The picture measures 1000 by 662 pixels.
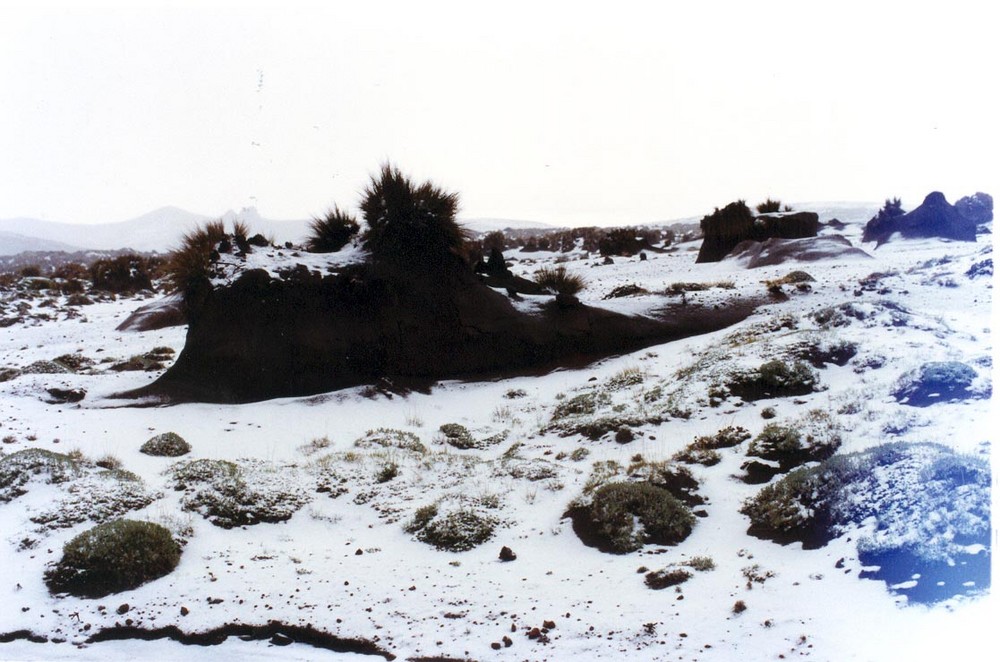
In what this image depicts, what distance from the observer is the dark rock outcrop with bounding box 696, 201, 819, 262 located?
2356 centimetres

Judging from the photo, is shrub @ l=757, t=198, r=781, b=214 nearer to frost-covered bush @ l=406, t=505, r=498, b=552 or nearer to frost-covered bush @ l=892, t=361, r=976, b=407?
frost-covered bush @ l=892, t=361, r=976, b=407

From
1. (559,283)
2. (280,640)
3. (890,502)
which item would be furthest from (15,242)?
(890,502)

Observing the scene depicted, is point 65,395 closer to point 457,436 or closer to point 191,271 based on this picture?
point 191,271

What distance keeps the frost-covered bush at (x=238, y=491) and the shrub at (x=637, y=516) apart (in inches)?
136

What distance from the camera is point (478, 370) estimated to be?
12.7 m

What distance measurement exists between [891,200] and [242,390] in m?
24.5

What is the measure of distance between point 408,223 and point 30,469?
23.4ft

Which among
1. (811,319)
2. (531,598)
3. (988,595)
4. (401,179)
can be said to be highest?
(401,179)

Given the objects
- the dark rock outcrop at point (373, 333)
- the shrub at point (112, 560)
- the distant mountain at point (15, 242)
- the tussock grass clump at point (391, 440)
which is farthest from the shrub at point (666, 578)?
the distant mountain at point (15, 242)

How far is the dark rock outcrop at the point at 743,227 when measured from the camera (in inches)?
928

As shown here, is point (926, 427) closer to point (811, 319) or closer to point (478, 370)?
point (811, 319)

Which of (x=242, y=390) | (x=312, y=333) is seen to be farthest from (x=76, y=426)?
(x=312, y=333)

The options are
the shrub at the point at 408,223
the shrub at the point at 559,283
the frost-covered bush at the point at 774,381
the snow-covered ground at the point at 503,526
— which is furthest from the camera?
the shrub at the point at 559,283

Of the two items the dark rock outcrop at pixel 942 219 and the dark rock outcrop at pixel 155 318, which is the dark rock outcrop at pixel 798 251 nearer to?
the dark rock outcrop at pixel 942 219
